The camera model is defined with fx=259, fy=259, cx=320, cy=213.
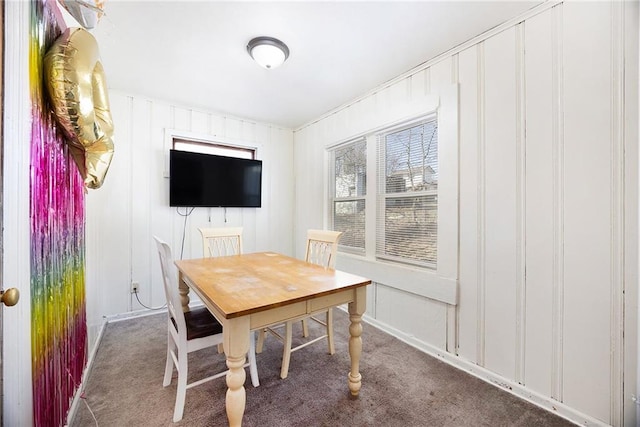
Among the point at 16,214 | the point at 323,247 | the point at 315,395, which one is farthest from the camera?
the point at 323,247

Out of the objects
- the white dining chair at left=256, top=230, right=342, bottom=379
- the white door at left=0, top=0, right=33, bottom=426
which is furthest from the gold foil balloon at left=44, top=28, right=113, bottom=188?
the white dining chair at left=256, top=230, right=342, bottom=379

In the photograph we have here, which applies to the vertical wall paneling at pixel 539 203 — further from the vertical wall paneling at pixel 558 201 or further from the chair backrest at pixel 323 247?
the chair backrest at pixel 323 247

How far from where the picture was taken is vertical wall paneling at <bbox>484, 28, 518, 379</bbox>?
1764 millimetres

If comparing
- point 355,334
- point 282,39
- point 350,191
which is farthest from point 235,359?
point 350,191

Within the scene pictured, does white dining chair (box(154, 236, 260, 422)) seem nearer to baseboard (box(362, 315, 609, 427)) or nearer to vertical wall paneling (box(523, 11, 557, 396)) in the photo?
baseboard (box(362, 315, 609, 427))

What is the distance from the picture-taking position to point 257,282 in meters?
1.59

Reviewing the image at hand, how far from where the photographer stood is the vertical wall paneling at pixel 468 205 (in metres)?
1.95

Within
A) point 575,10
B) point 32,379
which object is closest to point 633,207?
point 575,10

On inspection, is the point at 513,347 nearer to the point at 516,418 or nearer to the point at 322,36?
the point at 516,418

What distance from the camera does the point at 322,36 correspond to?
1.94 meters

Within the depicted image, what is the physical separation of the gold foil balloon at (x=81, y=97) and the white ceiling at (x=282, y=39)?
757 mm

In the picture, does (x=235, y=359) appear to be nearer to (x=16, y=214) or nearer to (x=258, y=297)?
(x=258, y=297)

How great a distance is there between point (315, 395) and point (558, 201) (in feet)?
6.37

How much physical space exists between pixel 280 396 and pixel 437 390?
3.45 ft
